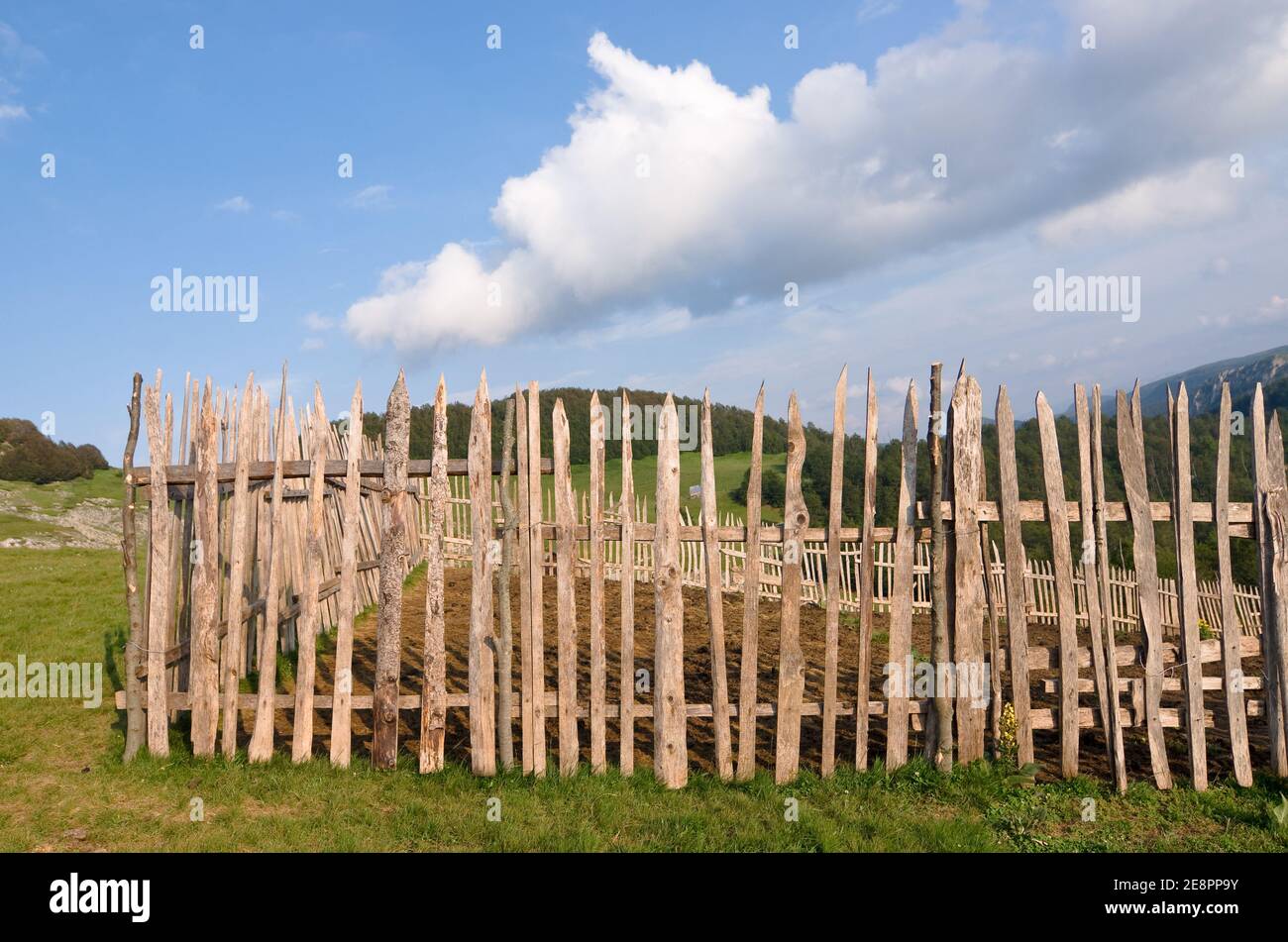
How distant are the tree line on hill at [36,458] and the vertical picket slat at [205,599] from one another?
45.9 m

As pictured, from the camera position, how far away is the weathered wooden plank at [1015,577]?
5926mm

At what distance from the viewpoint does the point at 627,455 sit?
6059mm

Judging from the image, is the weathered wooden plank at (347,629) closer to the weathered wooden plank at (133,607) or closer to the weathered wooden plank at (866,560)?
the weathered wooden plank at (133,607)

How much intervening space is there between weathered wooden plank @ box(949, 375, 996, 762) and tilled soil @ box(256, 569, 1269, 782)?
70 centimetres

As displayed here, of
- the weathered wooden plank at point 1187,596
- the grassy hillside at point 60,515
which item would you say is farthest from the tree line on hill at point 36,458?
the weathered wooden plank at point 1187,596

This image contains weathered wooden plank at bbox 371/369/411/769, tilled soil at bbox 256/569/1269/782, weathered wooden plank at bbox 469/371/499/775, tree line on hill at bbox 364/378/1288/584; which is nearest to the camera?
weathered wooden plank at bbox 469/371/499/775

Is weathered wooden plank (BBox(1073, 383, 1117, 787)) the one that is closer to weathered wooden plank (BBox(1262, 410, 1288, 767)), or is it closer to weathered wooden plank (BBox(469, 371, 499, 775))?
weathered wooden plank (BBox(1262, 410, 1288, 767))

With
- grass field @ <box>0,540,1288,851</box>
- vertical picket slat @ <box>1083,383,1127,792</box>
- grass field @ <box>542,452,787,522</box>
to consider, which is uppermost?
grass field @ <box>542,452,787,522</box>

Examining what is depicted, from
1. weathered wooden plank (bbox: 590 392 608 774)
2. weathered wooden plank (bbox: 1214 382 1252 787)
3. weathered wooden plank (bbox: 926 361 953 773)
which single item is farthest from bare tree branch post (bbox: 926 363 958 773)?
weathered wooden plank (bbox: 590 392 608 774)

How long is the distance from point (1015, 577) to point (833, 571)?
1.37 meters

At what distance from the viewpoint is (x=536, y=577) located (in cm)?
594

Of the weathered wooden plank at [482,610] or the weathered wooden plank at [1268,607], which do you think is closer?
the weathered wooden plank at [482,610]

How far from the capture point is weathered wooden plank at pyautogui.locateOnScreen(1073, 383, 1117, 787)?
5887mm
